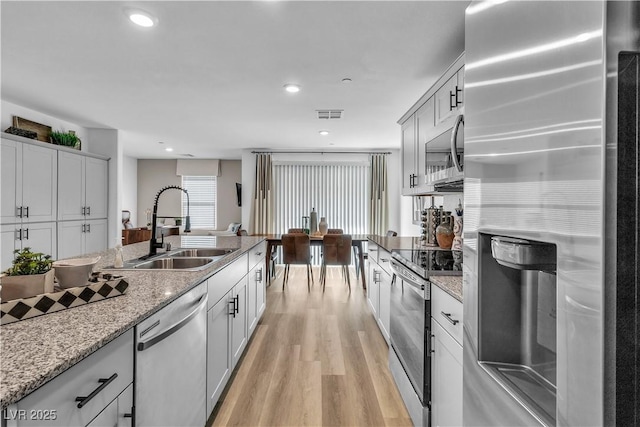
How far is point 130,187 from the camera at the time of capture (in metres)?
8.17

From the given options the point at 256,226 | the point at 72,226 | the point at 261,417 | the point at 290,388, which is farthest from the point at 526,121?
the point at 256,226

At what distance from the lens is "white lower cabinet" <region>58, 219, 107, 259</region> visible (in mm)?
4297

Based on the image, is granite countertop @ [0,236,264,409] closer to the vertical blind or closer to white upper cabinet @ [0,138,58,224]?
white upper cabinet @ [0,138,58,224]

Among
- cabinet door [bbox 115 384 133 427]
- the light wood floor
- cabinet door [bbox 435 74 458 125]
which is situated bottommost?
the light wood floor

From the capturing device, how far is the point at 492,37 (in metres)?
0.84

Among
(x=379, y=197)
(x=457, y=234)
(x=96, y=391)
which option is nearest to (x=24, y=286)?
(x=96, y=391)

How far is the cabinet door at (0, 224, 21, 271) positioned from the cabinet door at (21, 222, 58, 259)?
8cm

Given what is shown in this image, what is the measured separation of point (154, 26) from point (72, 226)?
349 centimetres

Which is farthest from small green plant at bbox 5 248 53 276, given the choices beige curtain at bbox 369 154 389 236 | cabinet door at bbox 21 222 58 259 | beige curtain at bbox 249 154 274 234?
beige curtain at bbox 369 154 389 236

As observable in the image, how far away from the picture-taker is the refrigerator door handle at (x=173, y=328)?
1.12 m

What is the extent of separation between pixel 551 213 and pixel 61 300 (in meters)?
1.43

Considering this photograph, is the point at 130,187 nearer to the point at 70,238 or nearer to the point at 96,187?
the point at 96,187

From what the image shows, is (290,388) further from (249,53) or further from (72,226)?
(72,226)

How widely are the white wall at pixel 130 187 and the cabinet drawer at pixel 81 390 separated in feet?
26.4
